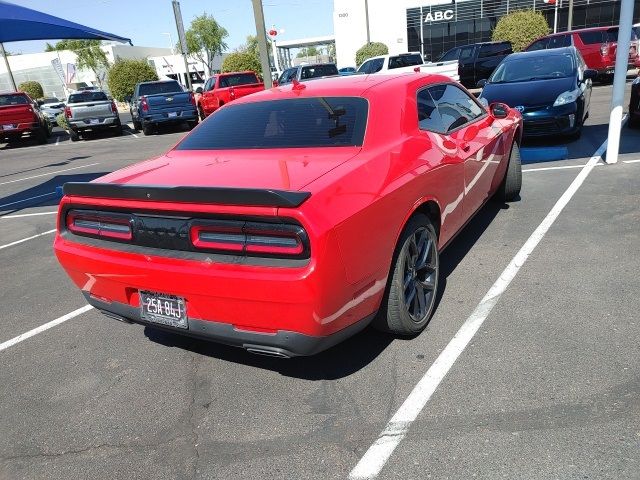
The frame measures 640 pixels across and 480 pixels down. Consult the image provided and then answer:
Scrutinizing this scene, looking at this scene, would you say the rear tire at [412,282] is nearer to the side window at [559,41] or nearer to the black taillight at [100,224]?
the black taillight at [100,224]

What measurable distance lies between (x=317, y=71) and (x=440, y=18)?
21669 millimetres

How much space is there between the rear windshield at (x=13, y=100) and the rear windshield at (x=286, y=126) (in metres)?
16.7

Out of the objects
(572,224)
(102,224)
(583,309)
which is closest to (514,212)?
(572,224)

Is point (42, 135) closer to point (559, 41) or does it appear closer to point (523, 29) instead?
point (559, 41)

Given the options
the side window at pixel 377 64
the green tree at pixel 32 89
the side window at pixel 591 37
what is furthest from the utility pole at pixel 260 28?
the green tree at pixel 32 89

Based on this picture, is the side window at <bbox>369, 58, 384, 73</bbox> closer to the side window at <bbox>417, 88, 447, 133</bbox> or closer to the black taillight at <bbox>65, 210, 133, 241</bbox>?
the side window at <bbox>417, 88, 447, 133</bbox>

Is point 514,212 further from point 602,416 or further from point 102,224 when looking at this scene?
point 102,224

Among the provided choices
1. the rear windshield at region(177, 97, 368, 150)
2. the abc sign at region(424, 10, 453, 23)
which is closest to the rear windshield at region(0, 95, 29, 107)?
the rear windshield at region(177, 97, 368, 150)

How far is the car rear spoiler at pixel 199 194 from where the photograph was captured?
2320mm

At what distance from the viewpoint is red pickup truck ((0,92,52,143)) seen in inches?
661

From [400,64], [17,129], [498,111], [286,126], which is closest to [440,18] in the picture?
Result: [400,64]

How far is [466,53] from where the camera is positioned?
2036 cm

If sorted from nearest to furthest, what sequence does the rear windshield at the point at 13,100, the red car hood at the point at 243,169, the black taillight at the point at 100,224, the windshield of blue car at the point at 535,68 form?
the red car hood at the point at 243,169
the black taillight at the point at 100,224
the windshield of blue car at the point at 535,68
the rear windshield at the point at 13,100

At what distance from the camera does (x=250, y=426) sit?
2650 millimetres
